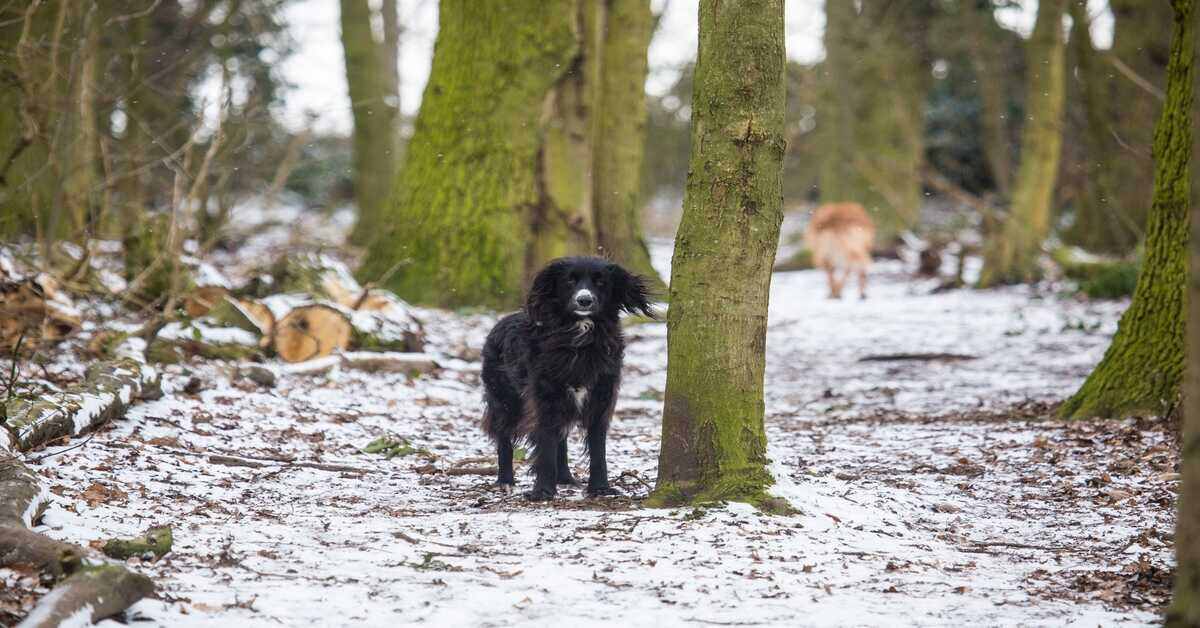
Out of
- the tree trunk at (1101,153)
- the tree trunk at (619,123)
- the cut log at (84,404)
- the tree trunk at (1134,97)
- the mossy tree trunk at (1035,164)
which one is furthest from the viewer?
the tree trunk at (1101,153)

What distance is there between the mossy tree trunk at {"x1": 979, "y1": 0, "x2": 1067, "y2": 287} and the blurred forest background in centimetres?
3

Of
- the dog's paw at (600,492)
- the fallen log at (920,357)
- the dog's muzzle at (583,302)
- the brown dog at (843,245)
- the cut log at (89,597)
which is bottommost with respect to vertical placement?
the dog's paw at (600,492)

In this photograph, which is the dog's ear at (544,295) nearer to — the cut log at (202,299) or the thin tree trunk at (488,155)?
the cut log at (202,299)

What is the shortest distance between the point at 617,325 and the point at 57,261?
21.3 ft

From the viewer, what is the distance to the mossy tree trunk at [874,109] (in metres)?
22.4

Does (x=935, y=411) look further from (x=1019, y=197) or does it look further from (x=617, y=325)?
(x=1019, y=197)

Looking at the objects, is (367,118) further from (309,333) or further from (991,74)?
(991,74)

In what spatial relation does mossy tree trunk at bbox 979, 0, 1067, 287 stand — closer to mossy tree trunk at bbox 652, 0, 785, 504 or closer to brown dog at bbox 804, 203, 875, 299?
brown dog at bbox 804, 203, 875, 299

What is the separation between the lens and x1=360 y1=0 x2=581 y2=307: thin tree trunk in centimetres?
1266

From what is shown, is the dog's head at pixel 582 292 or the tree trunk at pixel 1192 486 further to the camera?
the dog's head at pixel 582 292

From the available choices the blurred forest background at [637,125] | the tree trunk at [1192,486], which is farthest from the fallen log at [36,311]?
the tree trunk at [1192,486]

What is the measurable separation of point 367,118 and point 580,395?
Result: 14.5 m

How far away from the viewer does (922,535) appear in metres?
5.17

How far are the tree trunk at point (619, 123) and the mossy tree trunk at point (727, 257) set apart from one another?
27.3 feet
